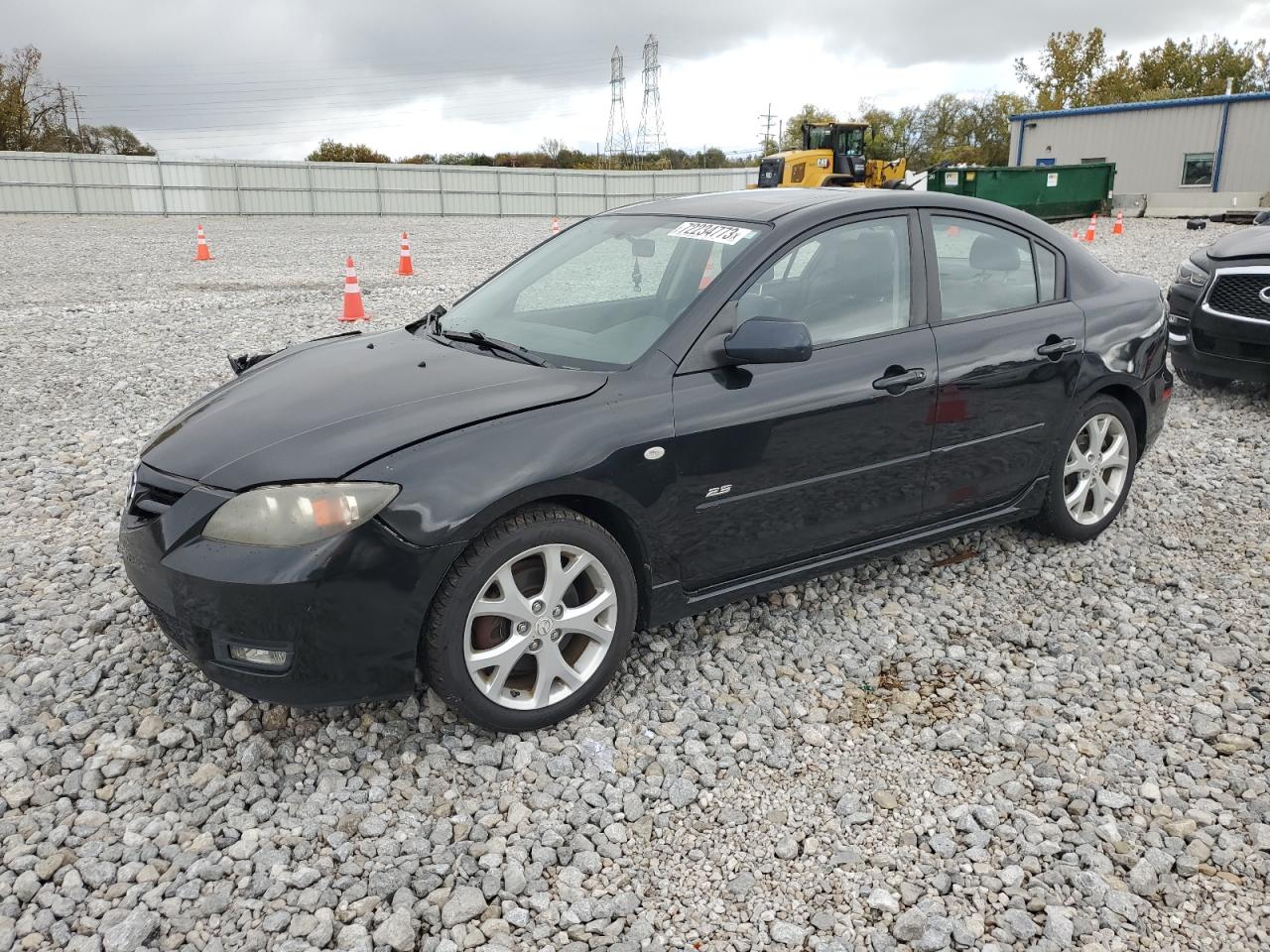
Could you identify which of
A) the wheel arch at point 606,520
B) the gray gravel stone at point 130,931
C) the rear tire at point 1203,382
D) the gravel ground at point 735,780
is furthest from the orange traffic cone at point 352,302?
the gray gravel stone at point 130,931

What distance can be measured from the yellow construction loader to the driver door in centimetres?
2511

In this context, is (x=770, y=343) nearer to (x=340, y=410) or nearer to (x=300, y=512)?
(x=340, y=410)

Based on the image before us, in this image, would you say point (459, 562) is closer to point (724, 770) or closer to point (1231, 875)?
point (724, 770)

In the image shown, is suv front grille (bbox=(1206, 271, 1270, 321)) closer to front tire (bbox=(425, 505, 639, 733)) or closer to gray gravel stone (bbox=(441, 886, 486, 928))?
front tire (bbox=(425, 505, 639, 733))

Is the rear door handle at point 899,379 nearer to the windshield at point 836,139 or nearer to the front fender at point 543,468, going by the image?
the front fender at point 543,468

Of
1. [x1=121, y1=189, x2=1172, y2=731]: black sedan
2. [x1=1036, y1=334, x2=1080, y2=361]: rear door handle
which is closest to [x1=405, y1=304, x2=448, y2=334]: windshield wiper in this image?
[x1=121, y1=189, x2=1172, y2=731]: black sedan

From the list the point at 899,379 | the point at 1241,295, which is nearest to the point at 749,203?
the point at 899,379

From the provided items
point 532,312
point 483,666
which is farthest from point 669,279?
point 483,666

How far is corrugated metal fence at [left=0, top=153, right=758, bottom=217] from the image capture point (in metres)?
32.2

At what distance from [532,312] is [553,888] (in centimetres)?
225

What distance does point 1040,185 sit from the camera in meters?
28.2

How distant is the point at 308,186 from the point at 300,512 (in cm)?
3680

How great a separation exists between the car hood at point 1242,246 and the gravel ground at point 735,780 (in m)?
3.31

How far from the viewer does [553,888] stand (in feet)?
8.62
